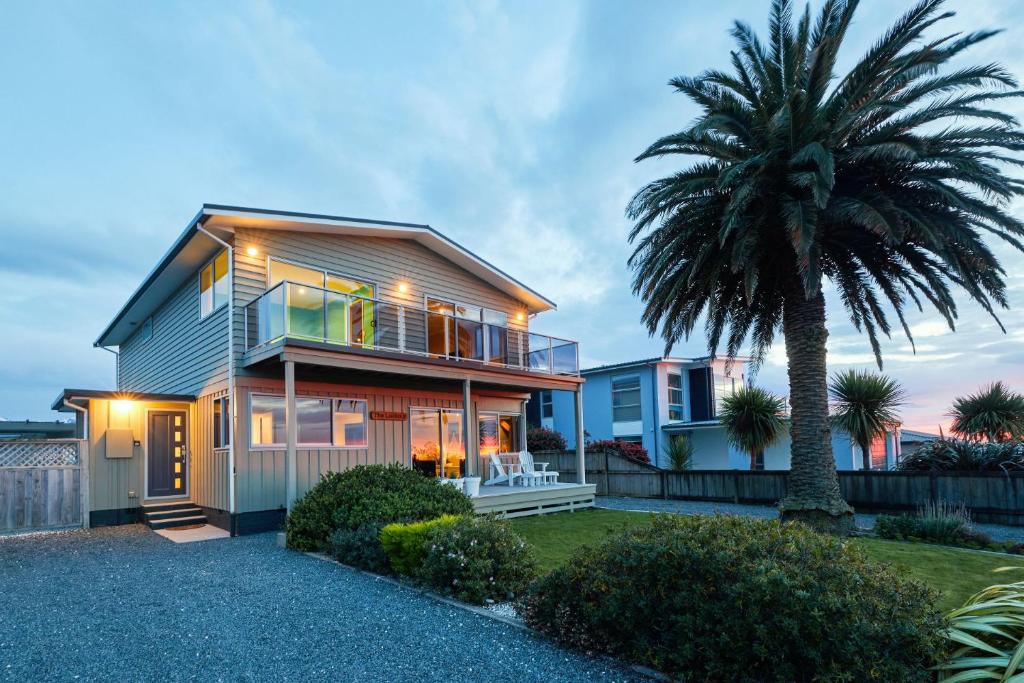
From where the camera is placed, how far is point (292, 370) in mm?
9977

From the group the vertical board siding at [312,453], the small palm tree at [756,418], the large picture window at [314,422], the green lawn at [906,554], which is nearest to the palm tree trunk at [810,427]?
the green lawn at [906,554]

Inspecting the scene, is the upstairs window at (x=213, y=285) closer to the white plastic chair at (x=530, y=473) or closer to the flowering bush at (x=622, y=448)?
the white plastic chair at (x=530, y=473)

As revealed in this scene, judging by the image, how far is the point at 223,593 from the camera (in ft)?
21.0

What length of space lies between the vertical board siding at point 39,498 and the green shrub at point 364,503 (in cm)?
570

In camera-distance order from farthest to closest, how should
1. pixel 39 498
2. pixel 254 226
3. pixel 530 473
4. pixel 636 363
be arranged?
pixel 636 363, pixel 530 473, pixel 254 226, pixel 39 498

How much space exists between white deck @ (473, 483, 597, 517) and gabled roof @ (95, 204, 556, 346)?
222 inches

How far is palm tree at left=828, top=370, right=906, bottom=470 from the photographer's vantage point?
559 inches

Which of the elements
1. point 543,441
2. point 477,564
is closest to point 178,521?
point 477,564

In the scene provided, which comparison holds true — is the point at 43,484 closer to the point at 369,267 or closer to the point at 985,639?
the point at 369,267

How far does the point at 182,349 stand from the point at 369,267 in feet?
15.9

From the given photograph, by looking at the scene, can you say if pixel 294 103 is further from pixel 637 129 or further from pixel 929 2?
pixel 929 2

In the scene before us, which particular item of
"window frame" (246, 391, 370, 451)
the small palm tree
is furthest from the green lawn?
the small palm tree

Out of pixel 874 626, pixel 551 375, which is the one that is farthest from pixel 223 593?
pixel 551 375

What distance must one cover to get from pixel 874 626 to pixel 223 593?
6119mm
